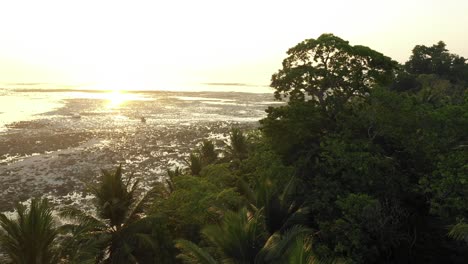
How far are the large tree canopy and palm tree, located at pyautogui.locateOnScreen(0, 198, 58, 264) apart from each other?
565 inches

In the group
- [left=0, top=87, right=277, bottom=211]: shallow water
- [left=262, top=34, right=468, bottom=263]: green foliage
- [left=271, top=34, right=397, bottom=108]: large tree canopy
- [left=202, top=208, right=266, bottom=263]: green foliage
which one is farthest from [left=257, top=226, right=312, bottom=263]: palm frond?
[left=0, top=87, right=277, bottom=211]: shallow water

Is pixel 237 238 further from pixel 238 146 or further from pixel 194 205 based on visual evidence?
pixel 238 146

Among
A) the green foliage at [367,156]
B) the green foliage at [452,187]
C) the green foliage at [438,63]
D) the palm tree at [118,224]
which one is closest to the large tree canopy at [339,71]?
the green foliage at [367,156]

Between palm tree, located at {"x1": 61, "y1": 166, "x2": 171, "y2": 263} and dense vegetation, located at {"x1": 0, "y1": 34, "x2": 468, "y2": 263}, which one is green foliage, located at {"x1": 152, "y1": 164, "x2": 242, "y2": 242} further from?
palm tree, located at {"x1": 61, "y1": 166, "x2": 171, "y2": 263}

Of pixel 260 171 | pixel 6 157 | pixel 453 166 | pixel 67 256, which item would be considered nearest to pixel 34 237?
pixel 67 256

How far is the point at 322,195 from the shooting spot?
49.3 ft

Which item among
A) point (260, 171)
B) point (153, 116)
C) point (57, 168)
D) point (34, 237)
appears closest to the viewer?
point (34, 237)

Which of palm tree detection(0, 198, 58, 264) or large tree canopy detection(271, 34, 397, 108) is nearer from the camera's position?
palm tree detection(0, 198, 58, 264)

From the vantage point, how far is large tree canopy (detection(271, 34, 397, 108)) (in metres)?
18.8

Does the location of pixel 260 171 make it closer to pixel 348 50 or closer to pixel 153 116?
pixel 348 50

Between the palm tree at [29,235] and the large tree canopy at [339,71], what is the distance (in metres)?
14.4

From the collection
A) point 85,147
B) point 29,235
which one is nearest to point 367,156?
point 29,235

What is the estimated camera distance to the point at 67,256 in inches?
391

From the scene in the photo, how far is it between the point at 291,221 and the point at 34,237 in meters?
8.41
